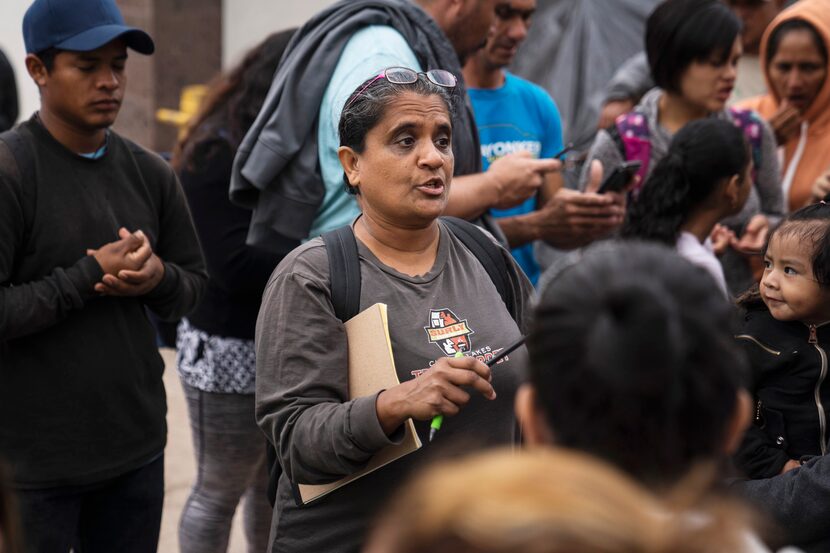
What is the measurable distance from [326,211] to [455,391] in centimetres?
109

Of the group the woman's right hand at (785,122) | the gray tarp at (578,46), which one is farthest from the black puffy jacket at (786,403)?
the gray tarp at (578,46)

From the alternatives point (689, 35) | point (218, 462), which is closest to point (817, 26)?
point (689, 35)

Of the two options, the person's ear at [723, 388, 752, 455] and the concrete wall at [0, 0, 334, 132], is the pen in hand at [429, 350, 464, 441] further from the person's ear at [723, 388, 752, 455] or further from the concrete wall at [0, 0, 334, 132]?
the concrete wall at [0, 0, 334, 132]

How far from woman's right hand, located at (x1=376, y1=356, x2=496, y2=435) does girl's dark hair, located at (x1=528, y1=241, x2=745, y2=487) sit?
759mm

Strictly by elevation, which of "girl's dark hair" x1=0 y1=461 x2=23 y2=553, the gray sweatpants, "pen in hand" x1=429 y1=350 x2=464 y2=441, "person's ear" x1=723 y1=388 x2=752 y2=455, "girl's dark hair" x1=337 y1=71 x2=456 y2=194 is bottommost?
the gray sweatpants

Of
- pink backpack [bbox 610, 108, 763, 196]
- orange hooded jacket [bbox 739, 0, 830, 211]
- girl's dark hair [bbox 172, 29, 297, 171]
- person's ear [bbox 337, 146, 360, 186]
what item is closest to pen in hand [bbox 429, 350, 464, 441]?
person's ear [bbox 337, 146, 360, 186]

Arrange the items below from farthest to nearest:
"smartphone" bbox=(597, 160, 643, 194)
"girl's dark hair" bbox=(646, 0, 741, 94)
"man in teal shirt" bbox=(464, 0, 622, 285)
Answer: "girl's dark hair" bbox=(646, 0, 741, 94), "man in teal shirt" bbox=(464, 0, 622, 285), "smartphone" bbox=(597, 160, 643, 194)

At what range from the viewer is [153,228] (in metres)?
3.07

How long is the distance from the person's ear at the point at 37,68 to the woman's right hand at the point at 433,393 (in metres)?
1.47

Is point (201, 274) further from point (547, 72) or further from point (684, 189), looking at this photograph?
point (547, 72)

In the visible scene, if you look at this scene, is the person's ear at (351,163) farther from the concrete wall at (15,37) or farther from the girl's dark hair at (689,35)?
the concrete wall at (15,37)

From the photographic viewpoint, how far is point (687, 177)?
3.55 meters

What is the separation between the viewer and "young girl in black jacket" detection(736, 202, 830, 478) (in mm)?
2551

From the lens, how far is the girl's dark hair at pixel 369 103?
2.46 meters
